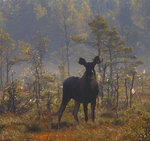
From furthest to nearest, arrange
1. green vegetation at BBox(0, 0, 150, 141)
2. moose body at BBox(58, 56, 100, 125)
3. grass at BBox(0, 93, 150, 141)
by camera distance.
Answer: green vegetation at BBox(0, 0, 150, 141) → moose body at BBox(58, 56, 100, 125) → grass at BBox(0, 93, 150, 141)

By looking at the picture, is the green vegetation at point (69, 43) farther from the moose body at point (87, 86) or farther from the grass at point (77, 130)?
the moose body at point (87, 86)

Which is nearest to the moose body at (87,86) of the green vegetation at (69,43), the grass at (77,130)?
the grass at (77,130)

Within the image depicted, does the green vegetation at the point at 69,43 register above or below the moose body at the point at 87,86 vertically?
above

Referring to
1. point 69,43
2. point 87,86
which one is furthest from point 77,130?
point 69,43

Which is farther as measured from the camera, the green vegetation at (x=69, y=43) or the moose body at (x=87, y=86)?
the green vegetation at (x=69, y=43)

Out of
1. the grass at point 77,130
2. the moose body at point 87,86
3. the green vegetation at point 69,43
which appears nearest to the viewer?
the grass at point 77,130

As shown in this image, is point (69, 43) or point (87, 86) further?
point (69, 43)

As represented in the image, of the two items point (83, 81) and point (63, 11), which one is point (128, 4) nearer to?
point (63, 11)

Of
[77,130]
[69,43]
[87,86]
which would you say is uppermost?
[69,43]

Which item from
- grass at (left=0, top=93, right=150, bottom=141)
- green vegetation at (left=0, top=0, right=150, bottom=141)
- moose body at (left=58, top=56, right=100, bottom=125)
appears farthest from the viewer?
green vegetation at (left=0, top=0, right=150, bottom=141)

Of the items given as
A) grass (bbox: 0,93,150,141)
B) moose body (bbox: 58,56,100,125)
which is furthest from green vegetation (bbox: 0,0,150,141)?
moose body (bbox: 58,56,100,125)

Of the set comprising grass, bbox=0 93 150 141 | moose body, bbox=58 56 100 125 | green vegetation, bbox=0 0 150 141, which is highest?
green vegetation, bbox=0 0 150 141

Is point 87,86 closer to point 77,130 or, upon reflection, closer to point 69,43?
point 77,130

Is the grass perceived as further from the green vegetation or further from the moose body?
the green vegetation
